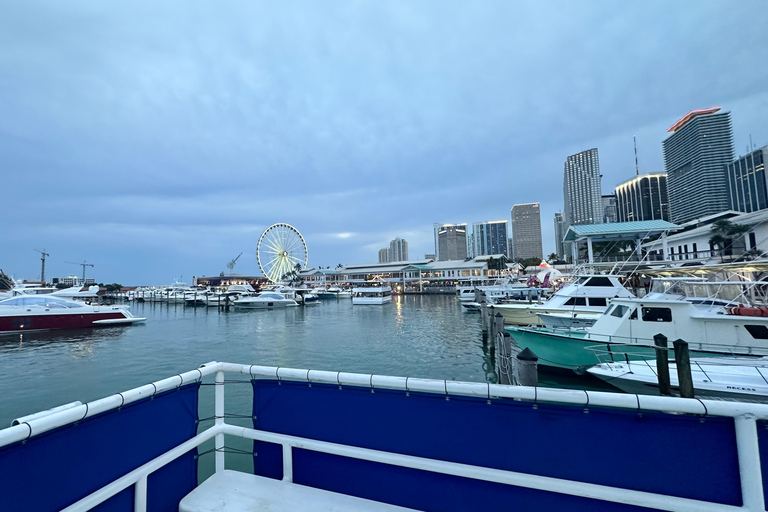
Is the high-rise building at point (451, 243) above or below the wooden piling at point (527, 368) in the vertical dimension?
above

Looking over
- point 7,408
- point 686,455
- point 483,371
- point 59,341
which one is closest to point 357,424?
point 686,455

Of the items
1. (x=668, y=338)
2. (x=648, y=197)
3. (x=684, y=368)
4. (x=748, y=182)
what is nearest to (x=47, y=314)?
(x=684, y=368)

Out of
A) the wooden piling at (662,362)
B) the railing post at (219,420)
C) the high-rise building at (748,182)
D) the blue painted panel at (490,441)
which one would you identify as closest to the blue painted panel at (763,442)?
the blue painted panel at (490,441)

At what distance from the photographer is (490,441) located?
237 cm

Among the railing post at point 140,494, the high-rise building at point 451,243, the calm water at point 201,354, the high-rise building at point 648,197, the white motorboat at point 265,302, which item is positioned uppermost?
the high-rise building at point 648,197

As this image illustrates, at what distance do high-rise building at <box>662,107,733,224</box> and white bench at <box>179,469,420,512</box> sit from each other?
14471cm

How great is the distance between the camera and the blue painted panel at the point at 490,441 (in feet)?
6.62

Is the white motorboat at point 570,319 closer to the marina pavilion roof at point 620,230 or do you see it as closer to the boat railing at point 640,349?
the boat railing at point 640,349

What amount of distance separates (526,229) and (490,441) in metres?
203

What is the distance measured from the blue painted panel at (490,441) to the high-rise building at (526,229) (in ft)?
636

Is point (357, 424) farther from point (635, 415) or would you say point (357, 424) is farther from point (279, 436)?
point (635, 415)

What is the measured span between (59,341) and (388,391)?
31.2m

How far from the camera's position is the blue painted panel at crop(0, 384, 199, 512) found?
1.89 m

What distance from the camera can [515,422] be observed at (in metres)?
2.31
